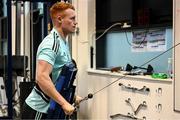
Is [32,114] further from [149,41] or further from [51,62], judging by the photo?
[149,41]

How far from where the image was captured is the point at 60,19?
93.6 inches

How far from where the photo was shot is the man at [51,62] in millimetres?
2170

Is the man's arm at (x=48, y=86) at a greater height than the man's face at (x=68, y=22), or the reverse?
the man's face at (x=68, y=22)

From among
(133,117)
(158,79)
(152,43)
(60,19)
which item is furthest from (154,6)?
(60,19)

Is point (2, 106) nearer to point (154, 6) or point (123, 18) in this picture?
point (123, 18)

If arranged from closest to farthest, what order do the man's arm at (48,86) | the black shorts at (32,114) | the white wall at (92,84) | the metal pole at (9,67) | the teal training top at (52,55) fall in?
the man's arm at (48,86) < the teal training top at (52,55) < the black shorts at (32,114) < the white wall at (92,84) < the metal pole at (9,67)

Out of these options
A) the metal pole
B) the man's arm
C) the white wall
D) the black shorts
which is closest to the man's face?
the man's arm

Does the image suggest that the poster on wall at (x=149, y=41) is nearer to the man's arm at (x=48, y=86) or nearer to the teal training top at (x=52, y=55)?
the teal training top at (x=52, y=55)

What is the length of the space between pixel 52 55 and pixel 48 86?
0.21 meters

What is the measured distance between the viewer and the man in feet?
7.12

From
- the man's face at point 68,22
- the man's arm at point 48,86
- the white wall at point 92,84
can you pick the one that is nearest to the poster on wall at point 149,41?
the white wall at point 92,84

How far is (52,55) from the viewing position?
2.23 metres

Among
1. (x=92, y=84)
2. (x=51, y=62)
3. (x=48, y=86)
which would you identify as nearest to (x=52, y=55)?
(x=51, y=62)

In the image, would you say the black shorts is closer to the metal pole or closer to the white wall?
the white wall
